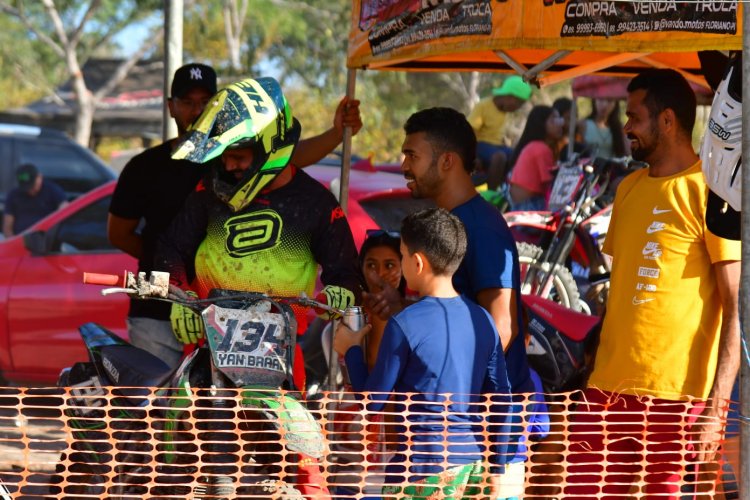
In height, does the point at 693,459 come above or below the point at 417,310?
below

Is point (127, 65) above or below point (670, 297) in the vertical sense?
above

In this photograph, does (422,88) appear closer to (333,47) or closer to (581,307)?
(333,47)

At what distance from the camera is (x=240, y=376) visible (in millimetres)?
4078

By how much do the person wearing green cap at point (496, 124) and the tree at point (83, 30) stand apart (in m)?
18.6

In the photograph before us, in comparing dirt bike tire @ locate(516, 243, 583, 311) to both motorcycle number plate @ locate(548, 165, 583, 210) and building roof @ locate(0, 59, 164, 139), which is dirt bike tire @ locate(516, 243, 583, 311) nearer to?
motorcycle number plate @ locate(548, 165, 583, 210)

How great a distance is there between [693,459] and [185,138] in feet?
7.64

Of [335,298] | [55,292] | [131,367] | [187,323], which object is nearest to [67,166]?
[55,292]

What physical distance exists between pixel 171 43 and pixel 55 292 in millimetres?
2316

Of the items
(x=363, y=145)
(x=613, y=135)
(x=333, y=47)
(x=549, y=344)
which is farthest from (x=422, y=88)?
(x=549, y=344)

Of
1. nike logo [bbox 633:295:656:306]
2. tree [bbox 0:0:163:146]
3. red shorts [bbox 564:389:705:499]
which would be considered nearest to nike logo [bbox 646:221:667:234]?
nike logo [bbox 633:295:656:306]

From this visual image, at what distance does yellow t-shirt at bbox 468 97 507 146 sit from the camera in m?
13.3

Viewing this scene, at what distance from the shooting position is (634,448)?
170 inches

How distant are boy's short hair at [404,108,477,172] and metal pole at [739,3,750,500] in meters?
1.48

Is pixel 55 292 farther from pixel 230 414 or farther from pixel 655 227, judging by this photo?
pixel 655 227
